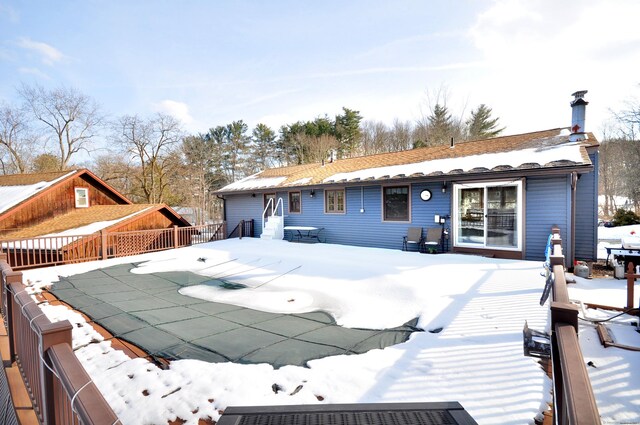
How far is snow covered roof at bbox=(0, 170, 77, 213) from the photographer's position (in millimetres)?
15204

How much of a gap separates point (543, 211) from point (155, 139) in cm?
2564

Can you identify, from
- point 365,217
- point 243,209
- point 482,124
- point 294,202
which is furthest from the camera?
point 482,124

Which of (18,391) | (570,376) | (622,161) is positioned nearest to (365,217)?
(18,391)

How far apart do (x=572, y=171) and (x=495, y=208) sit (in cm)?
174

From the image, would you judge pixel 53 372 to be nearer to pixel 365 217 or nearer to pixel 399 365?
pixel 399 365

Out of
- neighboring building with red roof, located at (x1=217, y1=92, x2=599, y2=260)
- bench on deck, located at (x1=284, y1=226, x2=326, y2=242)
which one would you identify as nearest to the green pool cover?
neighboring building with red roof, located at (x1=217, y1=92, x2=599, y2=260)

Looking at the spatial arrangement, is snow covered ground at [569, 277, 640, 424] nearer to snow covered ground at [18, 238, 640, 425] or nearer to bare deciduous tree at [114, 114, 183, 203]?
snow covered ground at [18, 238, 640, 425]

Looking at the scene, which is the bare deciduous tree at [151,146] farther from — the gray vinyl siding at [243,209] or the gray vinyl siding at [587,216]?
the gray vinyl siding at [587,216]

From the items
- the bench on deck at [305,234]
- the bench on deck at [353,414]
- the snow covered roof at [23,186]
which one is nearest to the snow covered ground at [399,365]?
the bench on deck at [353,414]

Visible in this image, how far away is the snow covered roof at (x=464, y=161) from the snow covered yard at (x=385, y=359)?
99.5 inches

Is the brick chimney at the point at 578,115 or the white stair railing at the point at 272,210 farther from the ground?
the brick chimney at the point at 578,115

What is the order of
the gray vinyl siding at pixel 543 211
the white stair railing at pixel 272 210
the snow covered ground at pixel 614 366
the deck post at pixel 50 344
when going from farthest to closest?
the white stair railing at pixel 272 210 → the gray vinyl siding at pixel 543 211 → the snow covered ground at pixel 614 366 → the deck post at pixel 50 344

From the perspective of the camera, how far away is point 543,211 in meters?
7.35

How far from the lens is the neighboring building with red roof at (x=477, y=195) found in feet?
23.9
